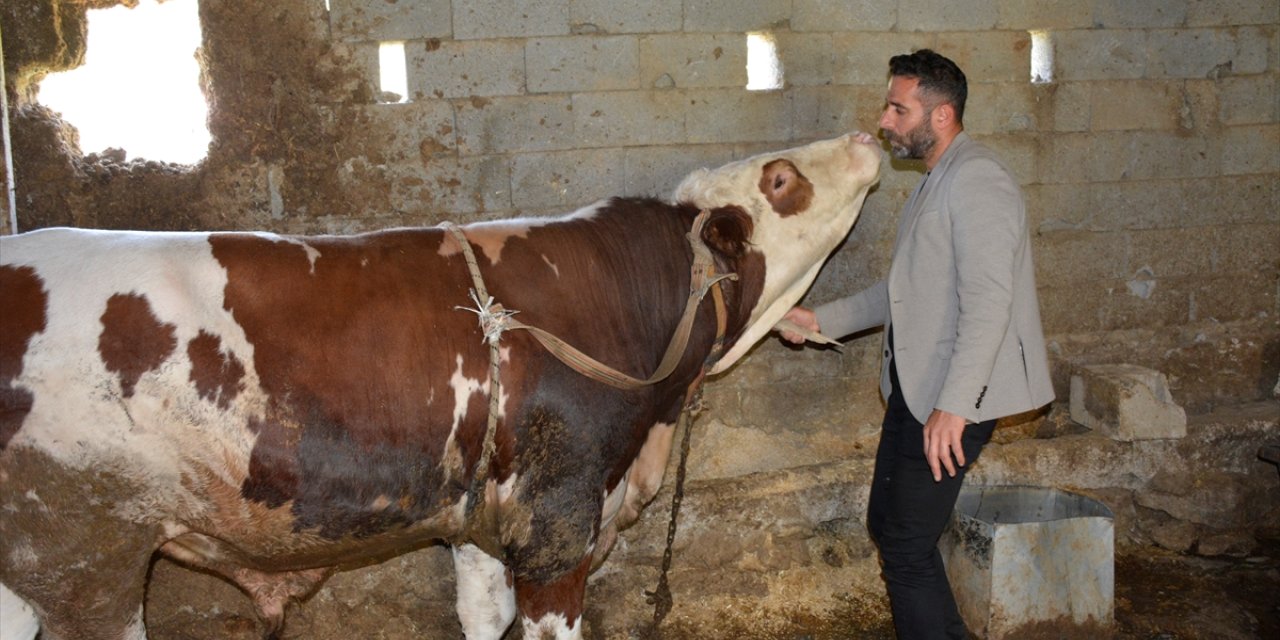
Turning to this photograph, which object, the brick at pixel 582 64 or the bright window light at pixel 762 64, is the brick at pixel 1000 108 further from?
the brick at pixel 582 64

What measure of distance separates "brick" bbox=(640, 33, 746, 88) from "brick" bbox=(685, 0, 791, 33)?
36 mm

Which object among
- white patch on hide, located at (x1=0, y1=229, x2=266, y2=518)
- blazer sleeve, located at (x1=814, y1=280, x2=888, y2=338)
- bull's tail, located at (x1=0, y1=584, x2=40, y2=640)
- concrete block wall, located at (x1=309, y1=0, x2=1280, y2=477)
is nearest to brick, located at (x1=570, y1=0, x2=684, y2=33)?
concrete block wall, located at (x1=309, y1=0, x2=1280, y2=477)

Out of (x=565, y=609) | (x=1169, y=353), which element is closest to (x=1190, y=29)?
(x=1169, y=353)

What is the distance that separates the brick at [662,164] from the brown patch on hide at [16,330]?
6.77 feet

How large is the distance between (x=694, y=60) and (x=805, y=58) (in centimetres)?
45

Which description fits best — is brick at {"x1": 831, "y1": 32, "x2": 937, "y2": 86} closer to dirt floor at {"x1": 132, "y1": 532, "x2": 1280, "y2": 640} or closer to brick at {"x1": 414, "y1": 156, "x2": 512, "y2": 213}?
brick at {"x1": 414, "y1": 156, "x2": 512, "y2": 213}

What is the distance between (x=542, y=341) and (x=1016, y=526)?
188 centimetres

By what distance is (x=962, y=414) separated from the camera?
2549mm

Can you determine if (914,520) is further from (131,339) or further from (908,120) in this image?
(131,339)

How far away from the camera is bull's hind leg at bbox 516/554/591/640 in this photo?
8.69ft

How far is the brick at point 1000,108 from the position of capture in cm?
402

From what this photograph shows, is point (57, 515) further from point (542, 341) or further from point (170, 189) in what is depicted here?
point (170, 189)

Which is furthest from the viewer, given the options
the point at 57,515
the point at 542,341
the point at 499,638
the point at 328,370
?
the point at 499,638

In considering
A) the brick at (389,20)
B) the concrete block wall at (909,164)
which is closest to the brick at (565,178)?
the concrete block wall at (909,164)
